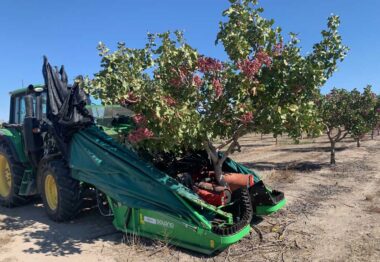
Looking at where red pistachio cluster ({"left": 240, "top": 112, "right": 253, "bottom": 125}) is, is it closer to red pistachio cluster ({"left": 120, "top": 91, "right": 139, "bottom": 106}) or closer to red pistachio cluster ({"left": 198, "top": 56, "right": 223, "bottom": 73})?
red pistachio cluster ({"left": 198, "top": 56, "right": 223, "bottom": 73})

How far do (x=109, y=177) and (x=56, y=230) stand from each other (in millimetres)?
1419

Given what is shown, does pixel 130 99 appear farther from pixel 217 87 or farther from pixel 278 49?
pixel 278 49

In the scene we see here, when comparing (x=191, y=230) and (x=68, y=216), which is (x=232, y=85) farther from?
(x=68, y=216)

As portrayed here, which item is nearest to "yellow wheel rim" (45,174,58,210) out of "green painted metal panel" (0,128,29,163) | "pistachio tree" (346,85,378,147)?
"green painted metal panel" (0,128,29,163)

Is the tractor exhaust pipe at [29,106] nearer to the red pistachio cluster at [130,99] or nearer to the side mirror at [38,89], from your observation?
the side mirror at [38,89]

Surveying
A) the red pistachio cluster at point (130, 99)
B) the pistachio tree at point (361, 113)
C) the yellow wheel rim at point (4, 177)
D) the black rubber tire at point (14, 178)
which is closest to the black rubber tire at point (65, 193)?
the black rubber tire at point (14, 178)

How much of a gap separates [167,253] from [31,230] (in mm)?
2810

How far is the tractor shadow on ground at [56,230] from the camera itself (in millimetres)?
5855

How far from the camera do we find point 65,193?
6.64 meters

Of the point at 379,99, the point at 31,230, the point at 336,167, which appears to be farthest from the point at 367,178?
the point at 379,99

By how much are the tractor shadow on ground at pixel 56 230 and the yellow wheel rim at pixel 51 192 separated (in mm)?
312

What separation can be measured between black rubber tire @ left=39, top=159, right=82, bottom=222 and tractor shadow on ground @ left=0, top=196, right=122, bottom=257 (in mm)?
203

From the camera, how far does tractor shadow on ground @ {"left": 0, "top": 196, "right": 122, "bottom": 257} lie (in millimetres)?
5855

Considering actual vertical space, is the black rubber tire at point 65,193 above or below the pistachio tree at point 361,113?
below
